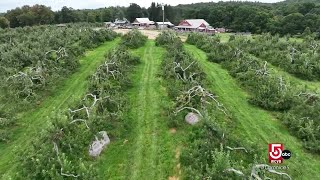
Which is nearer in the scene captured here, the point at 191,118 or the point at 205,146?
the point at 205,146

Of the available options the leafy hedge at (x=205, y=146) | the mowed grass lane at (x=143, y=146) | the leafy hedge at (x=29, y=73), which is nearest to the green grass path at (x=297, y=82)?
the leafy hedge at (x=205, y=146)

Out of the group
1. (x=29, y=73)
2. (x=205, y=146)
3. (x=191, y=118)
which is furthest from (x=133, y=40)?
(x=205, y=146)

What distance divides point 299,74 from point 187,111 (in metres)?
13.3

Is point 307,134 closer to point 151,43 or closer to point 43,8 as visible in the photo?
point 151,43

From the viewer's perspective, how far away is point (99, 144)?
12891mm

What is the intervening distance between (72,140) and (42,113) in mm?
6558

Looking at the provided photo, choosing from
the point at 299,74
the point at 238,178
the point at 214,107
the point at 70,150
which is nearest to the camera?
the point at 238,178

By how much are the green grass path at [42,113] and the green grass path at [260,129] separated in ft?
25.6

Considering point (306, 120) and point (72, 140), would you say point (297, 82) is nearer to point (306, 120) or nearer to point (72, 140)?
point (306, 120)

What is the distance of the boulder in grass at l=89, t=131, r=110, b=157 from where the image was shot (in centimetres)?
1256

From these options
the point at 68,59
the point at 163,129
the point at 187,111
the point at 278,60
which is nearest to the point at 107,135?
the point at 163,129

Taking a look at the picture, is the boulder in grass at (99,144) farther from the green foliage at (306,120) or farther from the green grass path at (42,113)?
the green foliage at (306,120)

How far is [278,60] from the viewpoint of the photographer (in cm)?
2884

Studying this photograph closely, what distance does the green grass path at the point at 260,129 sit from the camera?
483 inches
